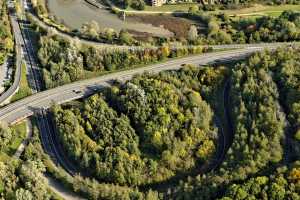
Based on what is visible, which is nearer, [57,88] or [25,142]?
[25,142]

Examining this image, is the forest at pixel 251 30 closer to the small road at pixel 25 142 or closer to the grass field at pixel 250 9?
the grass field at pixel 250 9

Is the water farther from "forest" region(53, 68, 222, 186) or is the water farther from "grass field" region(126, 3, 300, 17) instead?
Result: "forest" region(53, 68, 222, 186)

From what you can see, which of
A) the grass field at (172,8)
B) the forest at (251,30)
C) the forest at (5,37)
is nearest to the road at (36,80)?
the forest at (5,37)

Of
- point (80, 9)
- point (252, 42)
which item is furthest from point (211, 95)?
point (80, 9)

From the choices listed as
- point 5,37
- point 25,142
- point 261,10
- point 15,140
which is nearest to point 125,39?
point 5,37

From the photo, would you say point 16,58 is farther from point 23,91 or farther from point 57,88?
point 57,88

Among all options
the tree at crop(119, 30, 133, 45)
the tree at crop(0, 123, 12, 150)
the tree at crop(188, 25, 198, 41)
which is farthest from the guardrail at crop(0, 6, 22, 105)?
the tree at crop(188, 25, 198, 41)

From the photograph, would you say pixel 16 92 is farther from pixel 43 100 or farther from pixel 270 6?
pixel 270 6
